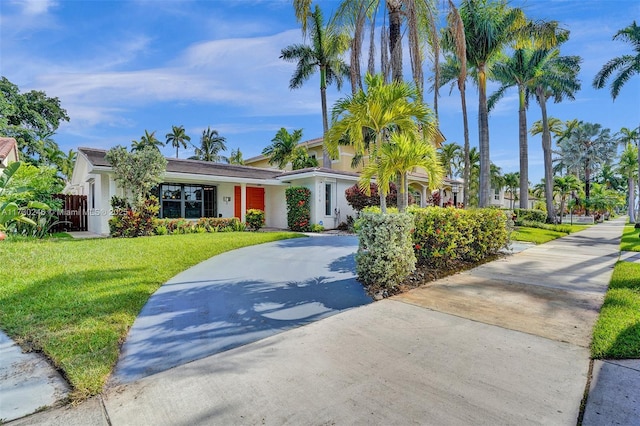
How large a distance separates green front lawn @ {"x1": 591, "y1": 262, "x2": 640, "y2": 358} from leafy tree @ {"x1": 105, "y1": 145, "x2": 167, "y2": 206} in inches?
568

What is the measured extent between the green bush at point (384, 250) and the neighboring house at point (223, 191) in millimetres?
11256

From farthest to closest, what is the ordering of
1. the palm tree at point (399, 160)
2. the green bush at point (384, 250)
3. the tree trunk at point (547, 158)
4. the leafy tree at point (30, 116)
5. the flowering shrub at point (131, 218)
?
the leafy tree at point (30, 116) → the tree trunk at point (547, 158) → the flowering shrub at point (131, 218) → the palm tree at point (399, 160) → the green bush at point (384, 250)

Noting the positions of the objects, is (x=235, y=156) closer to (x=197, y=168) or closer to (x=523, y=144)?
(x=197, y=168)

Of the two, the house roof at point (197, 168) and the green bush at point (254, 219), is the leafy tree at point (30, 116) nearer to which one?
the house roof at point (197, 168)

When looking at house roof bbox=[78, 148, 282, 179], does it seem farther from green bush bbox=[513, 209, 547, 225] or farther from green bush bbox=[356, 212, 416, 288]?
green bush bbox=[513, 209, 547, 225]

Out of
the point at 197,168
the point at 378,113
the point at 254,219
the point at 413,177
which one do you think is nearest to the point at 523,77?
the point at 413,177

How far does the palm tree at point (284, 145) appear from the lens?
26922 mm

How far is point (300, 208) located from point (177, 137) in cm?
3926

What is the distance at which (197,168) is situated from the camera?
18016mm

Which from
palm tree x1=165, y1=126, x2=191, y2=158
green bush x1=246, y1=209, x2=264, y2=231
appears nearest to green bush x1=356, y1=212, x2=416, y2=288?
green bush x1=246, y1=209, x2=264, y2=231

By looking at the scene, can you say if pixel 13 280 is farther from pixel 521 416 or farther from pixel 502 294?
pixel 502 294

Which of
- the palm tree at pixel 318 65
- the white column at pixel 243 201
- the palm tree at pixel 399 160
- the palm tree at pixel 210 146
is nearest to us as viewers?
the palm tree at pixel 399 160

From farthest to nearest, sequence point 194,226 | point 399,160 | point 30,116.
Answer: point 30,116
point 194,226
point 399,160

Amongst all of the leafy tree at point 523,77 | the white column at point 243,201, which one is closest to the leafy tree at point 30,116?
the white column at point 243,201
